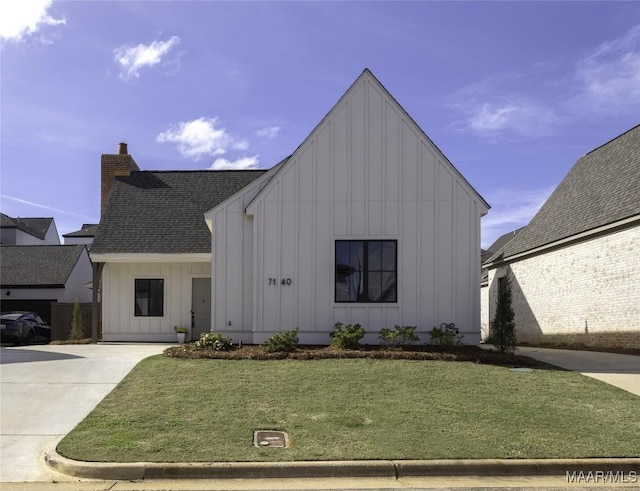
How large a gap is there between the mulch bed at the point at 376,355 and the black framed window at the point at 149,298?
17.6 feet

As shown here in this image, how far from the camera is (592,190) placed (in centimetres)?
1909

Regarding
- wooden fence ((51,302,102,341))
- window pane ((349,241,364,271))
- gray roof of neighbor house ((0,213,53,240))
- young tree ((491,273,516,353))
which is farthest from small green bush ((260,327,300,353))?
gray roof of neighbor house ((0,213,53,240))

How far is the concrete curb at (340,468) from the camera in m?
5.98

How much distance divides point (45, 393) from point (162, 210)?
33.9 ft

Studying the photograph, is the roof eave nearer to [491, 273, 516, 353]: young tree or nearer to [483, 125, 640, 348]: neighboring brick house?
[483, 125, 640, 348]: neighboring brick house

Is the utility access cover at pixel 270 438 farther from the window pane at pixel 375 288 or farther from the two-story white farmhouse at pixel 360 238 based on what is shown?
the window pane at pixel 375 288

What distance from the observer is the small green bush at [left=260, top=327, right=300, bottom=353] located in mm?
12500

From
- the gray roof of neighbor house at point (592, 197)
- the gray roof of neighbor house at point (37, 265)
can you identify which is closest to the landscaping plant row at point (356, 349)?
the gray roof of neighbor house at point (592, 197)

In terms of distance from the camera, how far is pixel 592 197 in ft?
61.0

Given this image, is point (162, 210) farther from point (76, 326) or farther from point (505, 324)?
point (505, 324)

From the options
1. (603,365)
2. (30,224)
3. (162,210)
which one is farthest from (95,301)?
(30,224)

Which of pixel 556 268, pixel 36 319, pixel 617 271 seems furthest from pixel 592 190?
pixel 36 319

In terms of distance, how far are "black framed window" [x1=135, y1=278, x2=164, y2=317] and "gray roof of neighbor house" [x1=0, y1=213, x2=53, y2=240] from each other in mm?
30264

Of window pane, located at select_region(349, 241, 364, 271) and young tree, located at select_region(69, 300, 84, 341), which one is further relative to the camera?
young tree, located at select_region(69, 300, 84, 341)
